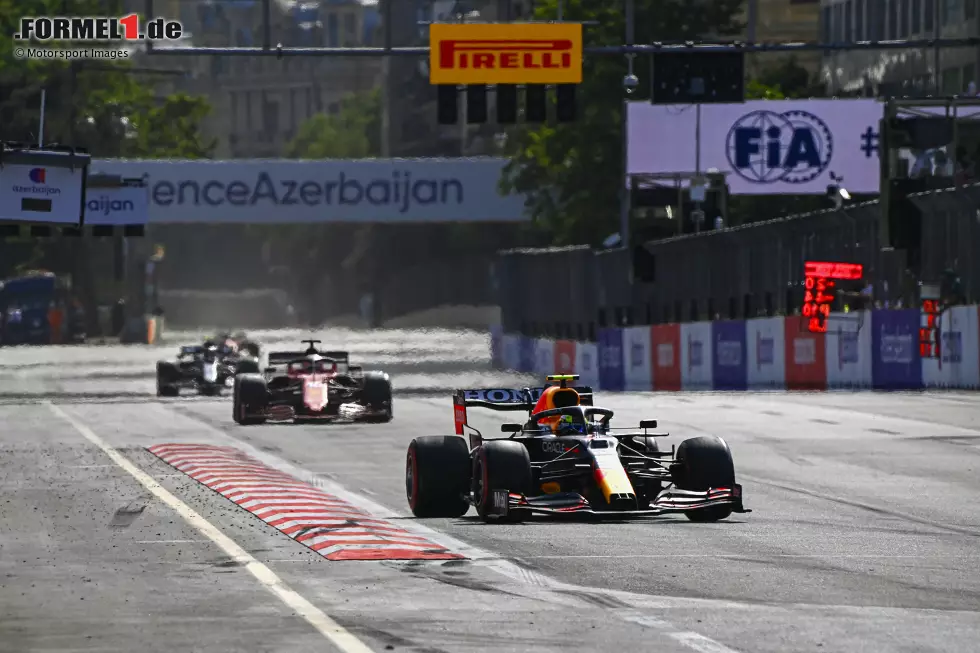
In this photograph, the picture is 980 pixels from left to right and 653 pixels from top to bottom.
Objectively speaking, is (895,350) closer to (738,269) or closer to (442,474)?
(738,269)

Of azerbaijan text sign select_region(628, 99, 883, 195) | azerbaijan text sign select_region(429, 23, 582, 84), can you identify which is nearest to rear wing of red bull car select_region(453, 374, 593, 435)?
azerbaijan text sign select_region(429, 23, 582, 84)

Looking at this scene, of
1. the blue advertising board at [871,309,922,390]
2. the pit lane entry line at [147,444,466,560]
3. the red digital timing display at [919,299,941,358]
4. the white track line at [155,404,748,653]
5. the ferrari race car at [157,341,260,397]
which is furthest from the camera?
the ferrari race car at [157,341,260,397]

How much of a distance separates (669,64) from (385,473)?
18593 millimetres

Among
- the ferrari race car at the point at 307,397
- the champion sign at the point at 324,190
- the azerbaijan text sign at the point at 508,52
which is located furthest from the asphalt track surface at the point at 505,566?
the champion sign at the point at 324,190

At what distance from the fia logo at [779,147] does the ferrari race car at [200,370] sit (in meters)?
20.6

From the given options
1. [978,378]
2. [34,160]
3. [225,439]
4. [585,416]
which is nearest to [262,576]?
[585,416]

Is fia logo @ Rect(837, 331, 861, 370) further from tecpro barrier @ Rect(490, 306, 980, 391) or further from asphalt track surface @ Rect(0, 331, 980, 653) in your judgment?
asphalt track surface @ Rect(0, 331, 980, 653)

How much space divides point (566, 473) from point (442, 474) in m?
0.99

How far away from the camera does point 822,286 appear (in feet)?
131

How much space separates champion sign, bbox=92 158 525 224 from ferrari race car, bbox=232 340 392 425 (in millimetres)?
47080

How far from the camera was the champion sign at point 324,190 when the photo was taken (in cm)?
8106

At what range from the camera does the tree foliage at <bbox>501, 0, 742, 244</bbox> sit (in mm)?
71375

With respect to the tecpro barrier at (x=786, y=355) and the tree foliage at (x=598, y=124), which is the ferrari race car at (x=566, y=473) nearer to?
the tecpro barrier at (x=786, y=355)

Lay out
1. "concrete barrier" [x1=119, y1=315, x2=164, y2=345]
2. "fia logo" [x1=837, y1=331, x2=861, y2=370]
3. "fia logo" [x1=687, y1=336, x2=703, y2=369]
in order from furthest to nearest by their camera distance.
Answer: "concrete barrier" [x1=119, y1=315, x2=164, y2=345], "fia logo" [x1=687, y1=336, x2=703, y2=369], "fia logo" [x1=837, y1=331, x2=861, y2=370]
